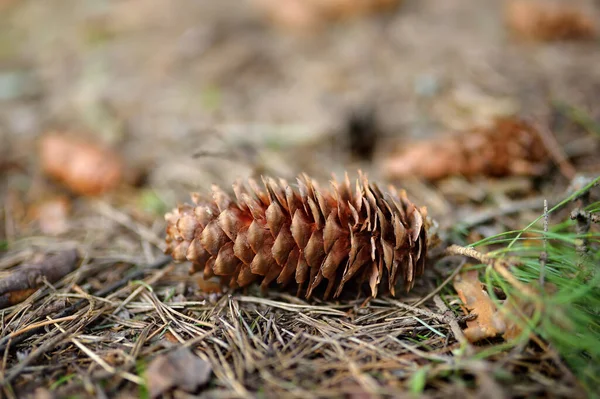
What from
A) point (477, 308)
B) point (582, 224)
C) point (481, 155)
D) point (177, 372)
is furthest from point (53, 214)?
point (582, 224)

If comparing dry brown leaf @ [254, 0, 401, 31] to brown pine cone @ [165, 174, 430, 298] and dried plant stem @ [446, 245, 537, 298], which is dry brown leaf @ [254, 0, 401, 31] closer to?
brown pine cone @ [165, 174, 430, 298]

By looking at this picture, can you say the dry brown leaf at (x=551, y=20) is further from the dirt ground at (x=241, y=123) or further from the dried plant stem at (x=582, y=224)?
the dried plant stem at (x=582, y=224)

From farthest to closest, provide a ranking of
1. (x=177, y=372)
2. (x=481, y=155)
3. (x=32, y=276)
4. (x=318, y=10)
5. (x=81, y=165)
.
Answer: (x=318, y=10) < (x=81, y=165) < (x=481, y=155) < (x=32, y=276) < (x=177, y=372)

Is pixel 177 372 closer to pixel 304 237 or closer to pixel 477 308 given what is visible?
pixel 304 237

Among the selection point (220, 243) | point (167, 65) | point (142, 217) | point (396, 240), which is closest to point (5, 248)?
point (142, 217)

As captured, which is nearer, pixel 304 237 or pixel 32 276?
pixel 304 237

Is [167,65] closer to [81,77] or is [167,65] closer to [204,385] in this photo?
[81,77]
